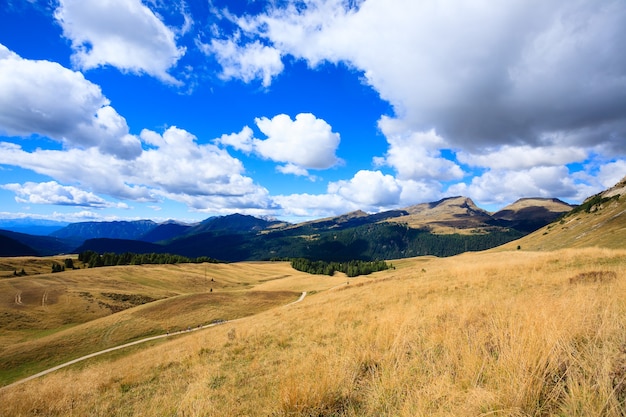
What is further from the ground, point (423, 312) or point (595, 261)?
point (595, 261)

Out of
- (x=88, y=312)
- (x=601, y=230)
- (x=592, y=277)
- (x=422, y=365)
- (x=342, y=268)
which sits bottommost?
(x=342, y=268)

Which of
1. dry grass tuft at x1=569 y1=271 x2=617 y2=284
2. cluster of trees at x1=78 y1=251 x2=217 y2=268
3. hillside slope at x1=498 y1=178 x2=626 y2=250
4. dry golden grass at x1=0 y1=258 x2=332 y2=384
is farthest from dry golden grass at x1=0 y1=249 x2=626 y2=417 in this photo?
cluster of trees at x1=78 y1=251 x2=217 y2=268

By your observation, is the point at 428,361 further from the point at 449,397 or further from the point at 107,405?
the point at 107,405

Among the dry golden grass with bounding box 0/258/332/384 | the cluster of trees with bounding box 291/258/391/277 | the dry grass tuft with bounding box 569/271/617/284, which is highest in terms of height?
the dry grass tuft with bounding box 569/271/617/284

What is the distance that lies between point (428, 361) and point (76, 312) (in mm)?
72273

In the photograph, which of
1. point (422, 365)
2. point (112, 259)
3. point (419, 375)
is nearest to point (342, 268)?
point (112, 259)

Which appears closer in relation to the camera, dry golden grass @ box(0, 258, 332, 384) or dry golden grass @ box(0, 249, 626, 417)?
dry golden grass @ box(0, 249, 626, 417)

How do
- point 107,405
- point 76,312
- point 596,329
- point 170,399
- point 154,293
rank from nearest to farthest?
point 596,329, point 170,399, point 107,405, point 76,312, point 154,293

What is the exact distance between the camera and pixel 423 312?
1049 centimetres

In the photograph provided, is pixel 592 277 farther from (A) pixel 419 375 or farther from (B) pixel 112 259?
(B) pixel 112 259

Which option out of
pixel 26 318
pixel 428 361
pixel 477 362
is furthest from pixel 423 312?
pixel 26 318

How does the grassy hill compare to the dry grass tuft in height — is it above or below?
below

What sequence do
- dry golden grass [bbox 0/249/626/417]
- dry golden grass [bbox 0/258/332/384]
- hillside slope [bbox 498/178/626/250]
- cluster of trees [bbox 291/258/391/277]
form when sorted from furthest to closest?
cluster of trees [bbox 291/258/391/277], hillside slope [bbox 498/178/626/250], dry golden grass [bbox 0/258/332/384], dry golden grass [bbox 0/249/626/417]

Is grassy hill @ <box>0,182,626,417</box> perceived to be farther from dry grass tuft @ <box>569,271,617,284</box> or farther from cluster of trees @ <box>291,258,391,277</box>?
cluster of trees @ <box>291,258,391,277</box>
